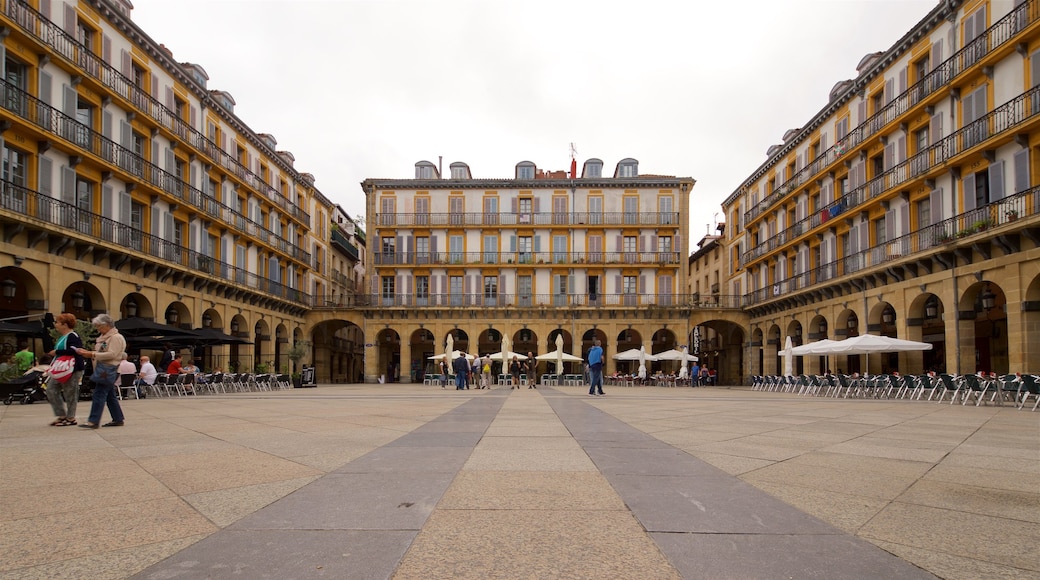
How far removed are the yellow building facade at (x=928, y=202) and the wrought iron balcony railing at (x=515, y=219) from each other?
10780 mm

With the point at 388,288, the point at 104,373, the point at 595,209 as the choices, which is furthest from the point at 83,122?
the point at 595,209

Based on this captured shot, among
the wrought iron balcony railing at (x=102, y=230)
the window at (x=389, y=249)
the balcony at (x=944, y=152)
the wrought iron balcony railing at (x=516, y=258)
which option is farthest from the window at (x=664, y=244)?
the wrought iron balcony railing at (x=102, y=230)

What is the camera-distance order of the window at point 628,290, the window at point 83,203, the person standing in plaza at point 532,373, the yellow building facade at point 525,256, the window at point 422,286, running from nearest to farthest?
1. the window at point 83,203
2. the person standing in plaza at point 532,373
3. the yellow building facade at point 525,256
4. the window at point 628,290
5. the window at point 422,286

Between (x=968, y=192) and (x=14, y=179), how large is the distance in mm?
28946

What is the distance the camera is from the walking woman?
30.3 feet

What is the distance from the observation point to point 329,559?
3.10m

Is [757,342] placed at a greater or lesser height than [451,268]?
lesser

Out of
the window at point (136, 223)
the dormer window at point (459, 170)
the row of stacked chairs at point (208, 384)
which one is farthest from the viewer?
the dormer window at point (459, 170)

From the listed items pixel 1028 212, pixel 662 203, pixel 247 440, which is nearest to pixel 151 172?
pixel 247 440

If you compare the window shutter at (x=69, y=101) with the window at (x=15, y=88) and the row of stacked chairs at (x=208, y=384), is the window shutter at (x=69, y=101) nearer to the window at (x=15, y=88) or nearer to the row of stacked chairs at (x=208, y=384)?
the window at (x=15, y=88)

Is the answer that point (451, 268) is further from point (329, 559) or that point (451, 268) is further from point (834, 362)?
point (329, 559)

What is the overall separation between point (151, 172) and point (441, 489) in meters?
26.7

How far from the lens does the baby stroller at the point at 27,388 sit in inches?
605

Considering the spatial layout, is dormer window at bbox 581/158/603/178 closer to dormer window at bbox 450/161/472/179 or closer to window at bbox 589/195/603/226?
window at bbox 589/195/603/226
